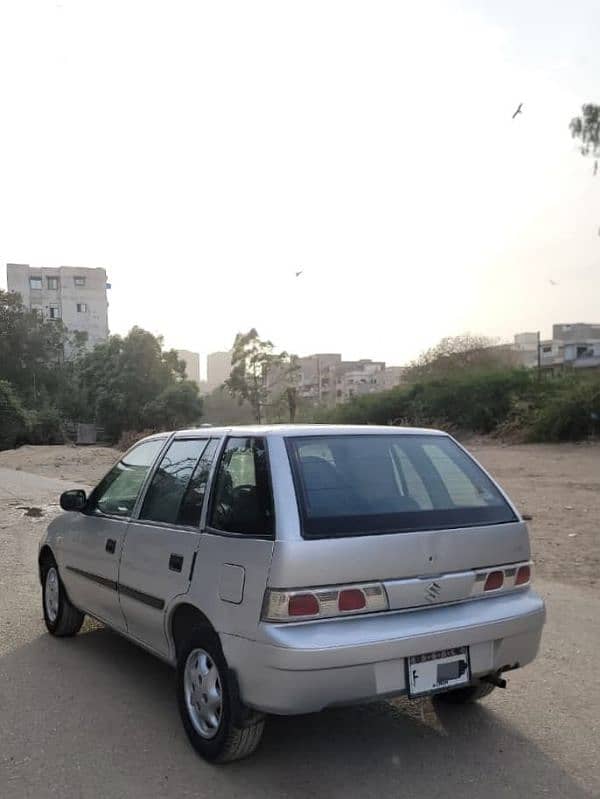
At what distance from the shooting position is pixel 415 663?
3.46 m

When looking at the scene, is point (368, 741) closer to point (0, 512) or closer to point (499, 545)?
point (499, 545)

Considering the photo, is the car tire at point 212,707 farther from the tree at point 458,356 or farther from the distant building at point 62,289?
the distant building at point 62,289

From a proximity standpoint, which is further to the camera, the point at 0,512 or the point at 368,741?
the point at 0,512

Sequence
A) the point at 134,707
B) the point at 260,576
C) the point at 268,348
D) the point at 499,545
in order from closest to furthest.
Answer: the point at 260,576 → the point at 499,545 → the point at 134,707 → the point at 268,348

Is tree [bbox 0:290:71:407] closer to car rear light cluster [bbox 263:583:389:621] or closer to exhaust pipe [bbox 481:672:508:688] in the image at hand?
exhaust pipe [bbox 481:672:508:688]

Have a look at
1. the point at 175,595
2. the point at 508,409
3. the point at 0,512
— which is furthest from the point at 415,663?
the point at 508,409

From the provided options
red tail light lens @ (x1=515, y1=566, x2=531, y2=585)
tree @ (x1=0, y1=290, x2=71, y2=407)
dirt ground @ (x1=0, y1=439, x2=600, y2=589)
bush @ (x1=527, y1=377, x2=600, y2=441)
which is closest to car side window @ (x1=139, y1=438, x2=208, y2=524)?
red tail light lens @ (x1=515, y1=566, x2=531, y2=585)

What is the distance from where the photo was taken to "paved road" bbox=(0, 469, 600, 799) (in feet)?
11.3

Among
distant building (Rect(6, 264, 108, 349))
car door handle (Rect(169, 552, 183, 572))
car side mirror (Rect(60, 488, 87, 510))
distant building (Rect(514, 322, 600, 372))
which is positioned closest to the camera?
car door handle (Rect(169, 552, 183, 572))

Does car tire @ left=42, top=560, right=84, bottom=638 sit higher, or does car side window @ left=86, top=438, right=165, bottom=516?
car side window @ left=86, top=438, right=165, bottom=516

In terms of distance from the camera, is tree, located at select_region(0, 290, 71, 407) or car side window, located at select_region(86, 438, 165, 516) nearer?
car side window, located at select_region(86, 438, 165, 516)

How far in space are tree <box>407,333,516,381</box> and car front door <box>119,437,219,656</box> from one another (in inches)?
1527

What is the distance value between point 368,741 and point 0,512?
12.6 metres

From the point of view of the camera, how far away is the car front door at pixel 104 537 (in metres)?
4.82
